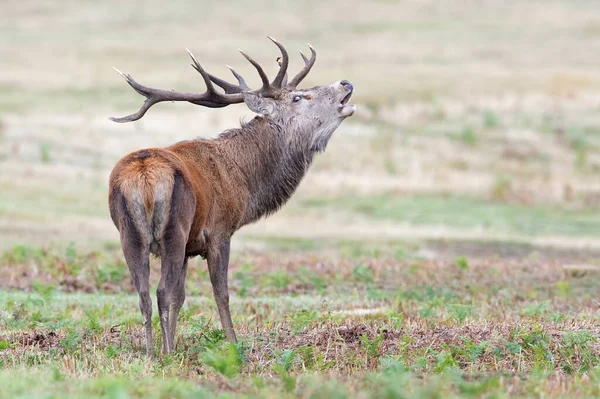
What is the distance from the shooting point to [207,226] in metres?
10.2

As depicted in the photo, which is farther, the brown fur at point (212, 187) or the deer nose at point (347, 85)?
the deer nose at point (347, 85)

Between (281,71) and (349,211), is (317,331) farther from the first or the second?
(349,211)

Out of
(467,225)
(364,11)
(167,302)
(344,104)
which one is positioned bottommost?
(467,225)

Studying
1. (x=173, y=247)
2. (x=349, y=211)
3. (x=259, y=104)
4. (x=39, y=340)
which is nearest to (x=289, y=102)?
(x=259, y=104)

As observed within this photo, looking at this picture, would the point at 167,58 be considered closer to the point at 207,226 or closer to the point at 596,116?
the point at 596,116

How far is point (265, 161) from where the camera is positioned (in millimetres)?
11445

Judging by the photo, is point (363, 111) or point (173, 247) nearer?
point (173, 247)

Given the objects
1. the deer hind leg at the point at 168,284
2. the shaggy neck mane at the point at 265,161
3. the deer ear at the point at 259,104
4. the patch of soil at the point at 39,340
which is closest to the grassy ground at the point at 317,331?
the patch of soil at the point at 39,340

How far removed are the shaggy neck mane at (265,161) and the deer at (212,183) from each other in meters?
0.01

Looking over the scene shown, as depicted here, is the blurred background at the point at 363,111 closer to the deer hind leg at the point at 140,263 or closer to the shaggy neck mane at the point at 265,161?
the shaggy neck mane at the point at 265,161

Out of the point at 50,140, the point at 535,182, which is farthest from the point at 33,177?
the point at 535,182

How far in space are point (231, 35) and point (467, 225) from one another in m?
38.0

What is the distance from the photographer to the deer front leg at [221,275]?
1031 cm

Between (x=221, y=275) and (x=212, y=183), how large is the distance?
3.11 feet
